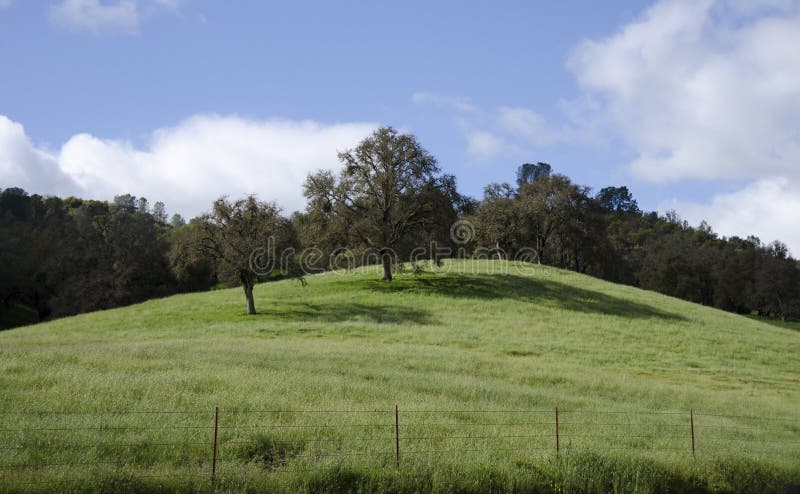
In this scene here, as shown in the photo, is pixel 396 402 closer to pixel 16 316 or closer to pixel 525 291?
pixel 525 291

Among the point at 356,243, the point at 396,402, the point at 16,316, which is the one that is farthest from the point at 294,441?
the point at 16,316

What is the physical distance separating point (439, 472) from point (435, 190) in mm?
39757

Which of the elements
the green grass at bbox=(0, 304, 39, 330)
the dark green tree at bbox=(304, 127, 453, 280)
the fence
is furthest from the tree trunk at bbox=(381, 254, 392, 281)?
the green grass at bbox=(0, 304, 39, 330)

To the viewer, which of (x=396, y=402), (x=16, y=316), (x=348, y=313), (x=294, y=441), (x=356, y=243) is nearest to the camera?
(x=294, y=441)

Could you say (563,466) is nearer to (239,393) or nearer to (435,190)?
(239,393)


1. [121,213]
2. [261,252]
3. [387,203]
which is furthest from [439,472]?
[121,213]

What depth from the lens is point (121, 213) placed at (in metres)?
84.7

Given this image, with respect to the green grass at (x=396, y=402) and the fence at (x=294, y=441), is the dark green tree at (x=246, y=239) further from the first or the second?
the fence at (x=294, y=441)

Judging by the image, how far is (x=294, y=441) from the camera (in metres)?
11.2

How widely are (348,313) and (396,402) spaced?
908 inches

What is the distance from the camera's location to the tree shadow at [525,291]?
44625 millimetres

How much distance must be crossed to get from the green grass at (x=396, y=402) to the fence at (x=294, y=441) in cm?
6

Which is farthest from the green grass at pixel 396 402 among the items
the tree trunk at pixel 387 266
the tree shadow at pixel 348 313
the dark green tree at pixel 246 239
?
the tree trunk at pixel 387 266

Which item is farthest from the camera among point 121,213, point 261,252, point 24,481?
point 121,213
